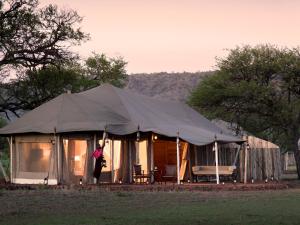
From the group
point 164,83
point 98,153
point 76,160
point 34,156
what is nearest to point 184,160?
point 76,160

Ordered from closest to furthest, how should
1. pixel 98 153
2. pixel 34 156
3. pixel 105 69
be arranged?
pixel 98 153
pixel 34 156
pixel 105 69

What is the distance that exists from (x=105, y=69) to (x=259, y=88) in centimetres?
1944

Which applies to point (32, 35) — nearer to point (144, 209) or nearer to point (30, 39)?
point (30, 39)

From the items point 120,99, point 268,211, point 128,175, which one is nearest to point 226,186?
→ point 128,175

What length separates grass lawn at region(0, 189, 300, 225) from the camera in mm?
12570

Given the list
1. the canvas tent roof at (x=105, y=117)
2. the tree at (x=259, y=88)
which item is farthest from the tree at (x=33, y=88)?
the tree at (x=259, y=88)

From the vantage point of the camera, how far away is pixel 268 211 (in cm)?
1460

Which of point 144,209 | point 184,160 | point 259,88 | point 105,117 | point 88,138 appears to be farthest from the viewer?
point 259,88

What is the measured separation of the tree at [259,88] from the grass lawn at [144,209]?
1461 cm

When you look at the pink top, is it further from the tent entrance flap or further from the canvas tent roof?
the tent entrance flap

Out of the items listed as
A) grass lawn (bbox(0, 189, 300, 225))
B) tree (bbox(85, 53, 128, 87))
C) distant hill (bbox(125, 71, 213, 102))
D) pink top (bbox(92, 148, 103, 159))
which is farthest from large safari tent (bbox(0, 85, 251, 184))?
distant hill (bbox(125, 71, 213, 102))

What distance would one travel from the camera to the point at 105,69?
51.0m

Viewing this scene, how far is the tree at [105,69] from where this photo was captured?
49928 millimetres

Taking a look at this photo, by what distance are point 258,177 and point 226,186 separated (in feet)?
25.8
